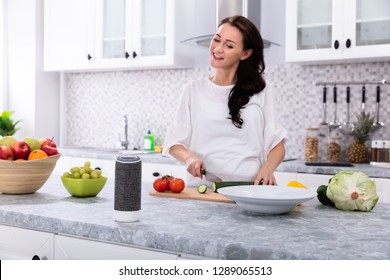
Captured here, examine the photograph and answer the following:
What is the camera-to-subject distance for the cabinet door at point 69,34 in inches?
177

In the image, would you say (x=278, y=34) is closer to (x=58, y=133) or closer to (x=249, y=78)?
(x=249, y=78)

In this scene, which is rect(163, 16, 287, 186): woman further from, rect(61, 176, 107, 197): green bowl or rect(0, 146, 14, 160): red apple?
rect(0, 146, 14, 160): red apple

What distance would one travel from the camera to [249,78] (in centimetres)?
244

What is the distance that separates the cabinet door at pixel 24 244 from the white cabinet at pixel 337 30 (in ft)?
7.91

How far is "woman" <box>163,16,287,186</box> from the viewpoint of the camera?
237 centimetres

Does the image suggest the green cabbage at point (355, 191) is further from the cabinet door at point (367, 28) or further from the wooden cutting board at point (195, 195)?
the cabinet door at point (367, 28)

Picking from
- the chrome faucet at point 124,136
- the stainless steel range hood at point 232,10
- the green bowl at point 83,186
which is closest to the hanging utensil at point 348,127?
the stainless steel range hood at point 232,10

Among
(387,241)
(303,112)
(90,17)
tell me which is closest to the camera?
(387,241)

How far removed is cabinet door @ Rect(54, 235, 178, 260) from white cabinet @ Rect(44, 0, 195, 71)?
Answer: 267cm

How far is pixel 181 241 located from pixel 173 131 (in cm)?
114

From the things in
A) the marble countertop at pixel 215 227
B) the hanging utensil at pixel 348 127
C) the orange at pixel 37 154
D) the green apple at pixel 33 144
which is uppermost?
the hanging utensil at pixel 348 127

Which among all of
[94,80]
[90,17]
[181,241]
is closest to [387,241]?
[181,241]

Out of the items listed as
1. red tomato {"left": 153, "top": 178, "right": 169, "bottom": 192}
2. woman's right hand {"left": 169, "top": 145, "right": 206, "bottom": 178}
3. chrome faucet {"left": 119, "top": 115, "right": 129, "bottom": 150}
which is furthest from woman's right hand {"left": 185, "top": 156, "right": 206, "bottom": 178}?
chrome faucet {"left": 119, "top": 115, "right": 129, "bottom": 150}

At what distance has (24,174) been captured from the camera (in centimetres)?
194
